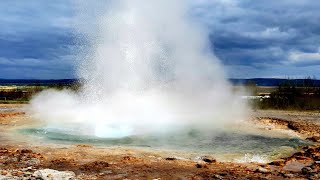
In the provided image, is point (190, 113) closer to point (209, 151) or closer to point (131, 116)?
point (131, 116)

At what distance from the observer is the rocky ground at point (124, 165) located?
8.24 metres

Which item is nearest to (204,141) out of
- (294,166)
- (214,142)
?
(214,142)

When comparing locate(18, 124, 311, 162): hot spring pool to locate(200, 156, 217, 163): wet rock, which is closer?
locate(200, 156, 217, 163): wet rock

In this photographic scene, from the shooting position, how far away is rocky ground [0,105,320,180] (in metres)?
8.24

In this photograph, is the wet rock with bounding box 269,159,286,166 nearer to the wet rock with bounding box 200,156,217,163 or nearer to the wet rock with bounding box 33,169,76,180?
the wet rock with bounding box 200,156,217,163

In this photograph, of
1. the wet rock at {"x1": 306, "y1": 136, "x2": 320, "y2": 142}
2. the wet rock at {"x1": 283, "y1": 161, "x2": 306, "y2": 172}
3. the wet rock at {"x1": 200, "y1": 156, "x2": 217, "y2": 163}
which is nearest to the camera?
the wet rock at {"x1": 283, "y1": 161, "x2": 306, "y2": 172}

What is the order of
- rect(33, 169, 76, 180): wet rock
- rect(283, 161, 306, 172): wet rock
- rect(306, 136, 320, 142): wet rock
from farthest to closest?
rect(306, 136, 320, 142): wet rock < rect(283, 161, 306, 172): wet rock < rect(33, 169, 76, 180): wet rock

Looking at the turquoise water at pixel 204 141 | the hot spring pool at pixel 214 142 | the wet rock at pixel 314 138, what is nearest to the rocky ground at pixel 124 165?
the hot spring pool at pixel 214 142

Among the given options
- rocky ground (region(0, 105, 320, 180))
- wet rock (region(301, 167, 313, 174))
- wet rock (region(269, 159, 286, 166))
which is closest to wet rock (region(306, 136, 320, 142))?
rocky ground (region(0, 105, 320, 180))

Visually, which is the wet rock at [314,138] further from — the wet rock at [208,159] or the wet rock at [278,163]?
the wet rock at [208,159]

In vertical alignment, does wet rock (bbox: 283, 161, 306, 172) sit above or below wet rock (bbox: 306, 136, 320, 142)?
below

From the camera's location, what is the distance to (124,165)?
925cm

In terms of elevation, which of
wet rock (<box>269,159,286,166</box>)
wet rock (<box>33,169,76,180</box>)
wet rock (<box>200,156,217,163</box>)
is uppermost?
wet rock (<box>33,169,76,180</box>)

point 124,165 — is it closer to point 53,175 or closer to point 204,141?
point 53,175
